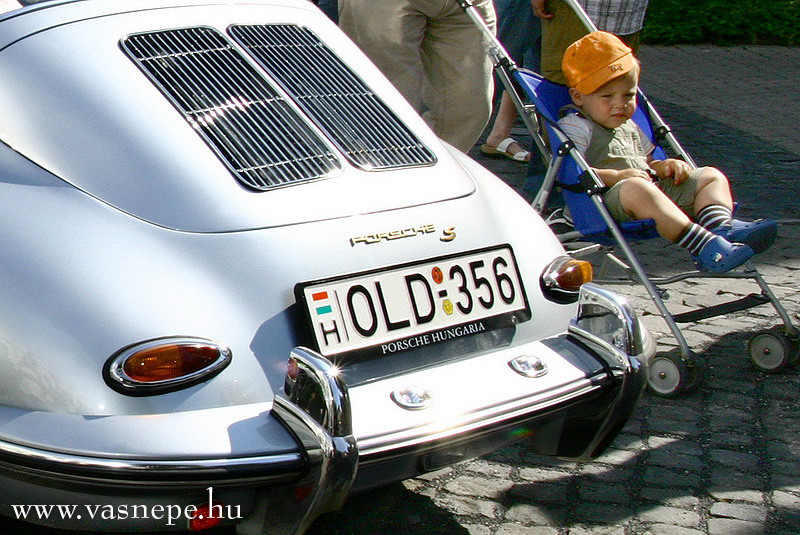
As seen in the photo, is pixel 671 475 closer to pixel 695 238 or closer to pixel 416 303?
pixel 695 238

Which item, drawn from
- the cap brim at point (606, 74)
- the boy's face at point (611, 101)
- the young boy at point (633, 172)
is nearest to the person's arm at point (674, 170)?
the young boy at point (633, 172)

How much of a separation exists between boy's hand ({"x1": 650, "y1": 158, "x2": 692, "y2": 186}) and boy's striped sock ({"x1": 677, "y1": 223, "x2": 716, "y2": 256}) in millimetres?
438

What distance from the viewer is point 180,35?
11.0ft

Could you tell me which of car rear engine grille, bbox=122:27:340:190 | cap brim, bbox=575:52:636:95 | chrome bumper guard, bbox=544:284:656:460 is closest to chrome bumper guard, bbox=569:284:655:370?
chrome bumper guard, bbox=544:284:656:460

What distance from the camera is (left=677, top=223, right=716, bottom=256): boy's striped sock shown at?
4.24m

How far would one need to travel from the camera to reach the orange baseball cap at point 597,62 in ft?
15.1

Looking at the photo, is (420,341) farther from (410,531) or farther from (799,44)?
(799,44)

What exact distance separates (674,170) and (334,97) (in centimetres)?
183

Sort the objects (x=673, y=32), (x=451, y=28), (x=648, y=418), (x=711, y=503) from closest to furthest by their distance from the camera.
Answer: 1. (x=711, y=503)
2. (x=648, y=418)
3. (x=451, y=28)
4. (x=673, y=32)

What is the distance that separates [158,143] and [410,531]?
1.30 meters

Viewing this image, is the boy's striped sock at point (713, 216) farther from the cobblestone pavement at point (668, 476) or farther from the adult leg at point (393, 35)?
the adult leg at point (393, 35)

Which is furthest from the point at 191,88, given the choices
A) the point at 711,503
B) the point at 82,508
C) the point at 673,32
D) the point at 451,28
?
the point at 673,32

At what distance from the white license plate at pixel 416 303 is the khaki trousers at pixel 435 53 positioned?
7.68 feet

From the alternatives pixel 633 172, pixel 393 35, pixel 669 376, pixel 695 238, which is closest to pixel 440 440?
pixel 669 376
